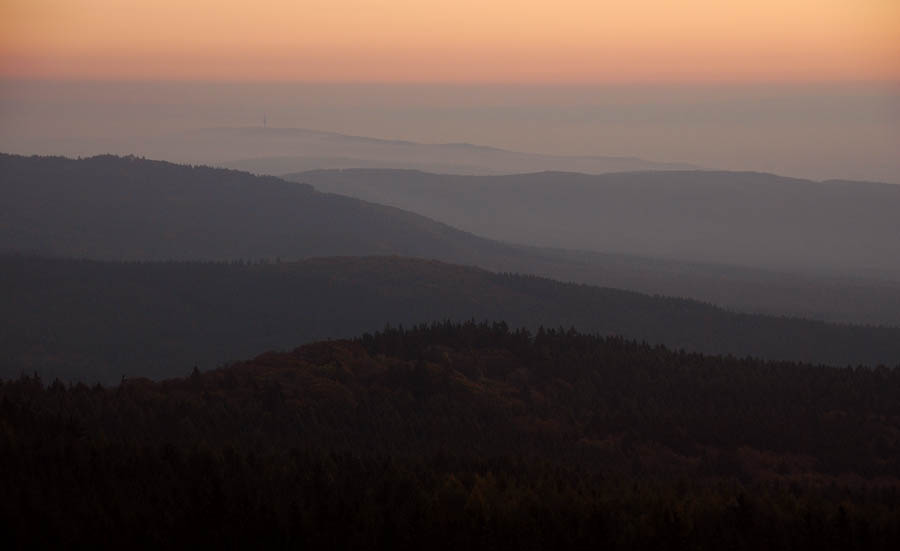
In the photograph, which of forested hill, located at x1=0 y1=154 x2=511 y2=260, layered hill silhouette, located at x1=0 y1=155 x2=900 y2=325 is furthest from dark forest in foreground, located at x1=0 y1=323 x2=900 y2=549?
forested hill, located at x1=0 y1=154 x2=511 y2=260

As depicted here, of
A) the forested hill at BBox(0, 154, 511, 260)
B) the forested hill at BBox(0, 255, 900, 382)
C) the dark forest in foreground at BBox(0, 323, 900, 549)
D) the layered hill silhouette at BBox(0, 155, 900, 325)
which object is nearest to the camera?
the dark forest in foreground at BBox(0, 323, 900, 549)

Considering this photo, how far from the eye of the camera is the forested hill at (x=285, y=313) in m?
96.9

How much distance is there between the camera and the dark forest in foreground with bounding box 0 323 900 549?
20859 millimetres

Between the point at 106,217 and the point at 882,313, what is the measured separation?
115663 mm

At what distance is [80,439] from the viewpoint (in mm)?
26359

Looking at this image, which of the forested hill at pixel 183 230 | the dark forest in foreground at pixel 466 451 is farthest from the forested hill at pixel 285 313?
the forested hill at pixel 183 230

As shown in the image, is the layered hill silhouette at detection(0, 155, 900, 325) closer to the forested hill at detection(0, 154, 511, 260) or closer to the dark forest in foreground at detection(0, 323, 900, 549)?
the forested hill at detection(0, 154, 511, 260)

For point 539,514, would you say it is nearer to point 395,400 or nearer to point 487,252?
point 395,400

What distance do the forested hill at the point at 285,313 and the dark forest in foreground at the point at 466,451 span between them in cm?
4369

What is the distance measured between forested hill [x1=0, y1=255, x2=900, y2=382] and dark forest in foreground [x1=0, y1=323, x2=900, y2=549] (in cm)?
4369

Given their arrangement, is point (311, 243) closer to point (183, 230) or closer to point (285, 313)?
point (183, 230)

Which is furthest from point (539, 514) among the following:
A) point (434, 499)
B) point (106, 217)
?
point (106, 217)

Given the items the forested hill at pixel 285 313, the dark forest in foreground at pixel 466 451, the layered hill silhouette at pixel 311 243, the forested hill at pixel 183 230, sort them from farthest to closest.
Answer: the forested hill at pixel 183 230 → the layered hill silhouette at pixel 311 243 → the forested hill at pixel 285 313 → the dark forest in foreground at pixel 466 451

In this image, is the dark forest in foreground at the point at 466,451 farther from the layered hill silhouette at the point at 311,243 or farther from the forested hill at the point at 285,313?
the layered hill silhouette at the point at 311,243
